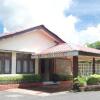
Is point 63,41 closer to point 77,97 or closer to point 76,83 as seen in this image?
point 76,83

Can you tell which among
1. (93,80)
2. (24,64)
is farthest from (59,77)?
(93,80)

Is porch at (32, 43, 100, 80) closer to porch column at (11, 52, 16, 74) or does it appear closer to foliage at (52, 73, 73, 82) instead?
foliage at (52, 73, 73, 82)

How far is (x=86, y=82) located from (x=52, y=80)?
17.6 ft

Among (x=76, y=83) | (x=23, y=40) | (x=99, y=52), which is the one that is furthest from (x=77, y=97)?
(x=23, y=40)

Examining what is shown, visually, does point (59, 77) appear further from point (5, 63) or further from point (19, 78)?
point (5, 63)

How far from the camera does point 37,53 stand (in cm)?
2666

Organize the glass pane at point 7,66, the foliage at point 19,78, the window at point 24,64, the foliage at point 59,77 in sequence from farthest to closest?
the foliage at point 59,77 < the window at point 24,64 < the glass pane at point 7,66 < the foliage at point 19,78

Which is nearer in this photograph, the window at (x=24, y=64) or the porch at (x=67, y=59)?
the porch at (x=67, y=59)

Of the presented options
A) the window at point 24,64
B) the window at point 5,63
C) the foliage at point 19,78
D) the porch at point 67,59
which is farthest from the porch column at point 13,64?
the porch at point 67,59

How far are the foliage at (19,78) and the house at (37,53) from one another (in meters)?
0.79

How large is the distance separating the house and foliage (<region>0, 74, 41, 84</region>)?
79cm

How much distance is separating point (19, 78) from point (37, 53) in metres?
2.77

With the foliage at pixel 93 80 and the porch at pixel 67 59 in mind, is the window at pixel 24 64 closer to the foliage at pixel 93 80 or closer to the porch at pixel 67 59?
the porch at pixel 67 59

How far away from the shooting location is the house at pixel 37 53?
24.2m
